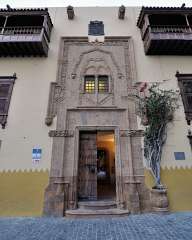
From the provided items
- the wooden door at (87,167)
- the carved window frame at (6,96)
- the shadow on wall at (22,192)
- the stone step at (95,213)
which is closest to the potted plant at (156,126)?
the stone step at (95,213)

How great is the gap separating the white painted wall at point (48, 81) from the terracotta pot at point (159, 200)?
130 cm

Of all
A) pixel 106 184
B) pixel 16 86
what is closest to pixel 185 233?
pixel 106 184

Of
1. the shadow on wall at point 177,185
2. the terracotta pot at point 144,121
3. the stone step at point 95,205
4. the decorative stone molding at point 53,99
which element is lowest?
the stone step at point 95,205

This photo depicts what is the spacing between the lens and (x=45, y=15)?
10.6m

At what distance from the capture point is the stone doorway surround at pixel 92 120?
722 cm

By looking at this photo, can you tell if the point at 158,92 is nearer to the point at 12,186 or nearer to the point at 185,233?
the point at 185,233

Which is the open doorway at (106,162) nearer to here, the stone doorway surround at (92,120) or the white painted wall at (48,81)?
the stone doorway surround at (92,120)

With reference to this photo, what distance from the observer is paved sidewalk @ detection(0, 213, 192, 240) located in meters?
4.47

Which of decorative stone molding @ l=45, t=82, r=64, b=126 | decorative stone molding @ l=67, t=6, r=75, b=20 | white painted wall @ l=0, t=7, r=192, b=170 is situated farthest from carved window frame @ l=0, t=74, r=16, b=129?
decorative stone molding @ l=67, t=6, r=75, b=20

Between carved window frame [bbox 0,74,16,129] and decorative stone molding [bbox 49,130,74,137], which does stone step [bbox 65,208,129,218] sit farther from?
carved window frame [bbox 0,74,16,129]

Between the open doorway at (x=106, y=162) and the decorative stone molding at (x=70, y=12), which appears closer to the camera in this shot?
the decorative stone molding at (x=70, y=12)

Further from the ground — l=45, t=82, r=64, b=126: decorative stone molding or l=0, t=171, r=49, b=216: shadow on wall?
l=45, t=82, r=64, b=126: decorative stone molding

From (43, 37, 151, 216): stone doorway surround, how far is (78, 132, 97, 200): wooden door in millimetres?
387

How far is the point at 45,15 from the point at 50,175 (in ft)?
32.2
